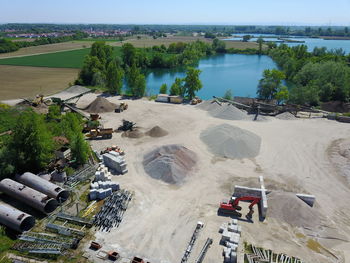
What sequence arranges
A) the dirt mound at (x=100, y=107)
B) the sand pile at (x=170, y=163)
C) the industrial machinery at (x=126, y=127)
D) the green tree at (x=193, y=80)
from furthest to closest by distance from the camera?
the green tree at (x=193, y=80), the dirt mound at (x=100, y=107), the industrial machinery at (x=126, y=127), the sand pile at (x=170, y=163)

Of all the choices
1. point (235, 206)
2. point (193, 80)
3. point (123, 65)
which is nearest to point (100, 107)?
point (193, 80)

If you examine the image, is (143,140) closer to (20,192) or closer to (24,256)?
(20,192)

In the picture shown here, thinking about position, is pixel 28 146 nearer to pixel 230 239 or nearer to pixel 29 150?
pixel 29 150

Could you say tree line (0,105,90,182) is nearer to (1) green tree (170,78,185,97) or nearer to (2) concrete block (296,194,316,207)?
(2) concrete block (296,194,316,207)

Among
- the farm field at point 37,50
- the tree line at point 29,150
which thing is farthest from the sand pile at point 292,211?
the farm field at point 37,50

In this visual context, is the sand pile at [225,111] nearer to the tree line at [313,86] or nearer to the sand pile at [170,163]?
the tree line at [313,86]

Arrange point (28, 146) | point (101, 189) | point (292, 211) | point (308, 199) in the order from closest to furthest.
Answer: point (292, 211), point (308, 199), point (101, 189), point (28, 146)

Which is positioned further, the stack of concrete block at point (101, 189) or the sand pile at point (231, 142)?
the sand pile at point (231, 142)
